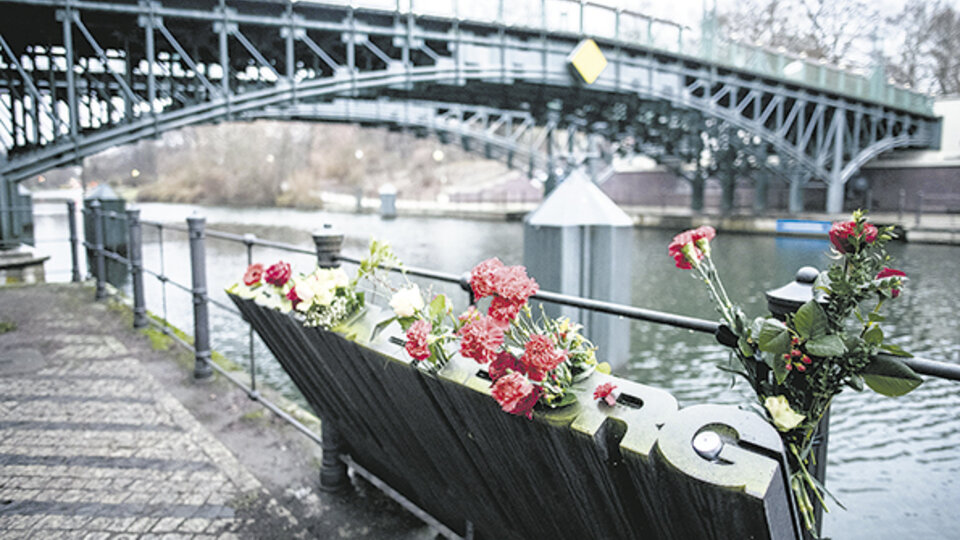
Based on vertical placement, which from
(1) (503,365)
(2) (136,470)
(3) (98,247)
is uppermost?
(1) (503,365)

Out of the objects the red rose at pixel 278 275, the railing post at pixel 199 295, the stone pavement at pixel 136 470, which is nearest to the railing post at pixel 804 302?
the stone pavement at pixel 136 470

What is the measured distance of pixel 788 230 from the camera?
28.0 metres

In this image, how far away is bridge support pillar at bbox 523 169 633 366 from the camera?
4.60m

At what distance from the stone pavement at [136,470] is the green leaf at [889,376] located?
2.08m

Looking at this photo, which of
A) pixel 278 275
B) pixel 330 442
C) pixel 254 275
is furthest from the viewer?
pixel 330 442

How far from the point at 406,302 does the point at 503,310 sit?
0.46 meters

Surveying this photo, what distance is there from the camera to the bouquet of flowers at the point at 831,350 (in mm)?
1511

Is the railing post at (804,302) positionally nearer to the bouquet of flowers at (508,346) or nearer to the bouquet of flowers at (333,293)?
the bouquet of flowers at (508,346)

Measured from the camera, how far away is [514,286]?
1.79 m

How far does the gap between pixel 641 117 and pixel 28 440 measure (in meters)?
32.9

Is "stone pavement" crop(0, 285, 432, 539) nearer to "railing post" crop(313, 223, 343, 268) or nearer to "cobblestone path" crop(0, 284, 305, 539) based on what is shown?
"cobblestone path" crop(0, 284, 305, 539)

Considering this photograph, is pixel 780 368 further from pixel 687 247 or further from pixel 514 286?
pixel 514 286

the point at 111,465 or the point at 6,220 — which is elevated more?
the point at 6,220

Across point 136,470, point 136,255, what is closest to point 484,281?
point 136,470
